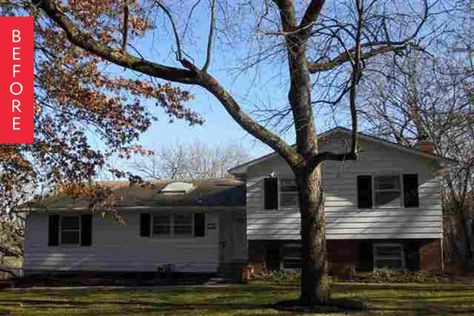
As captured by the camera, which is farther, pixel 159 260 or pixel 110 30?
pixel 159 260

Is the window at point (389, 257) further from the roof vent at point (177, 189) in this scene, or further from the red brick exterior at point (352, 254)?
the roof vent at point (177, 189)

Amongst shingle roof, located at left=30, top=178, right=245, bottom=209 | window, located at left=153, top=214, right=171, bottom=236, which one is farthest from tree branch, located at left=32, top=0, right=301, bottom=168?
window, located at left=153, top=214, right=171, bottom=236

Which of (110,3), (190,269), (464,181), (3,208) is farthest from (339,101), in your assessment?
(464,181)

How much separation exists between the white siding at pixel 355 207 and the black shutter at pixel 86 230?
7322mm

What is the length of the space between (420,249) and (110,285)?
36.6 ft

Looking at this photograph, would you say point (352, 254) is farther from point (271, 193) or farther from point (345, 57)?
point (345, 57)

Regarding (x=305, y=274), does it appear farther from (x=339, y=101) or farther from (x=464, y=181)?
(x=464, y=181)

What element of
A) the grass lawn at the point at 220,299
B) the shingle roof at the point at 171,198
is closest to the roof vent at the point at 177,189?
the shingle roof at the point at 171,198

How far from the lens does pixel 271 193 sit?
2698 centimetres

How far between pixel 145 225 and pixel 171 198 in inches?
65.3

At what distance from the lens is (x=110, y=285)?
83.1 feet

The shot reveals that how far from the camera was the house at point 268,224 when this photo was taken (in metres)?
26.0

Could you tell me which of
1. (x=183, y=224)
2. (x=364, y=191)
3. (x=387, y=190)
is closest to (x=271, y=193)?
(x=364, y=191)

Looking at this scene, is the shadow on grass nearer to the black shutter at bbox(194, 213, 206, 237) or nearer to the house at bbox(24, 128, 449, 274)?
the house at bbox(24, 128, 449, 274)
